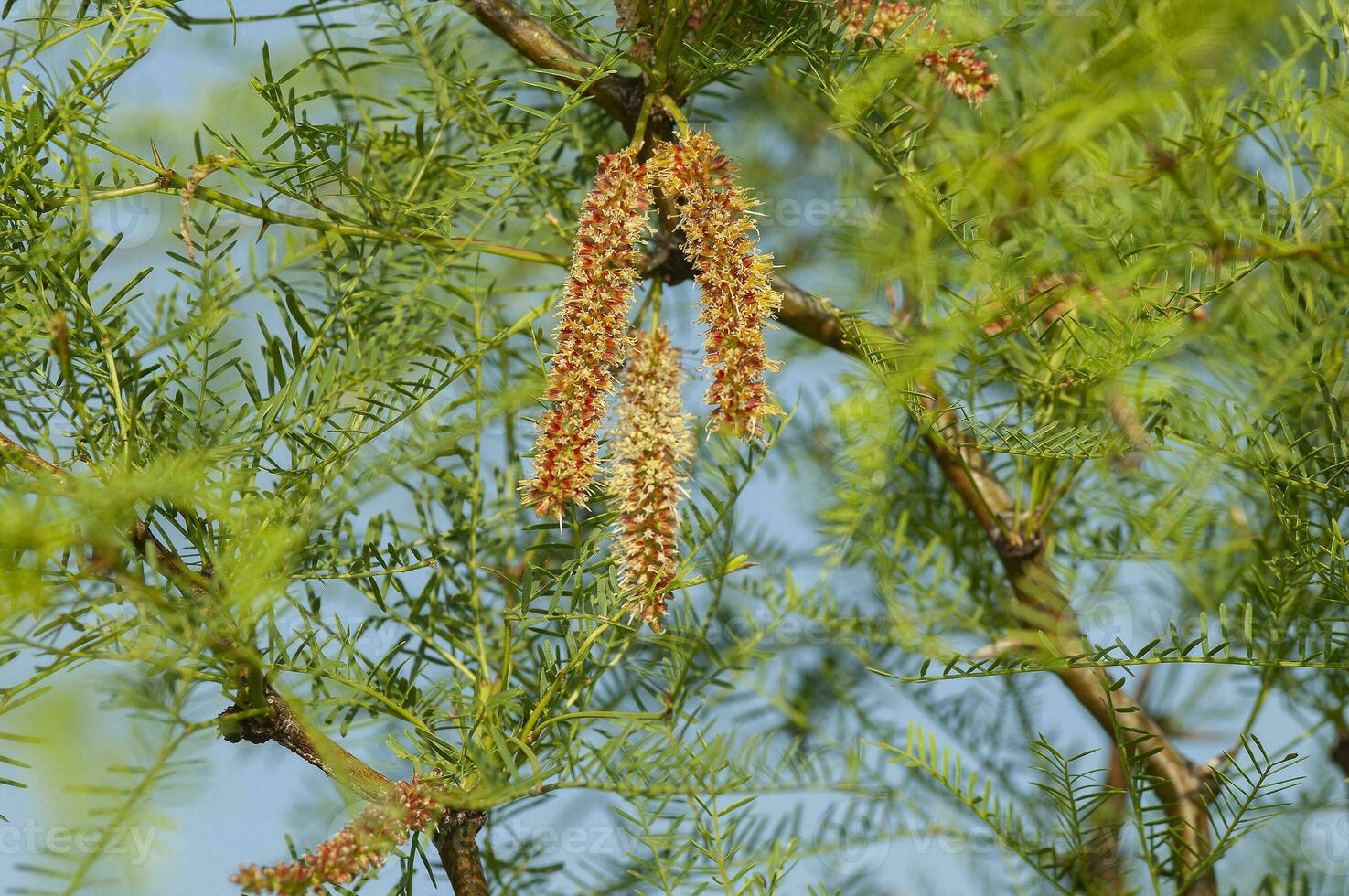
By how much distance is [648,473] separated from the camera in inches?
16.3

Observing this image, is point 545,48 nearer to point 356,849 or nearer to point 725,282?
point 725,282

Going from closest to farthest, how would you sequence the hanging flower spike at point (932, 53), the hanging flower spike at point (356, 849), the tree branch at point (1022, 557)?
the hanging flower spike at point (356, 849)
the hanging flower spike at point (932, 53)
the tree branch at point (1022, 557)

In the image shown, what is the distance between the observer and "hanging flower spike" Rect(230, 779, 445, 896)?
34cm

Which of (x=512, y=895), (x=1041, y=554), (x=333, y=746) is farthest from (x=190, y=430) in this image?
(x=1041, y=554)

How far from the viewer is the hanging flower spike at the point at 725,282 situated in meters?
→ 0.39

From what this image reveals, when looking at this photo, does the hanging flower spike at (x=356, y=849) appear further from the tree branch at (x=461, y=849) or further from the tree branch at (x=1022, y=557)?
the tree branch at (x=1022, y=557)

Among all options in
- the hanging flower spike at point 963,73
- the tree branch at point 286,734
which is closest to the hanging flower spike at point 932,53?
the hanging flower spike at point 963,73

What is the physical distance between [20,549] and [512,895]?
0.31 meters

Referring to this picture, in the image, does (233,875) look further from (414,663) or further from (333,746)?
(414,663)

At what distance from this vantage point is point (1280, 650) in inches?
20.8

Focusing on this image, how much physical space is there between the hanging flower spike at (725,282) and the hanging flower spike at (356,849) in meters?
0.15

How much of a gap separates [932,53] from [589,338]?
0.17 metres

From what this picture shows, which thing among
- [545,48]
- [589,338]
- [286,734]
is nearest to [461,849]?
[286,734]

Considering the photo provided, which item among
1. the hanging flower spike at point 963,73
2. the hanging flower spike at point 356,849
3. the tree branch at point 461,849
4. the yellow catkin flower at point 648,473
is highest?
the hanging flower spike at point 963,73
